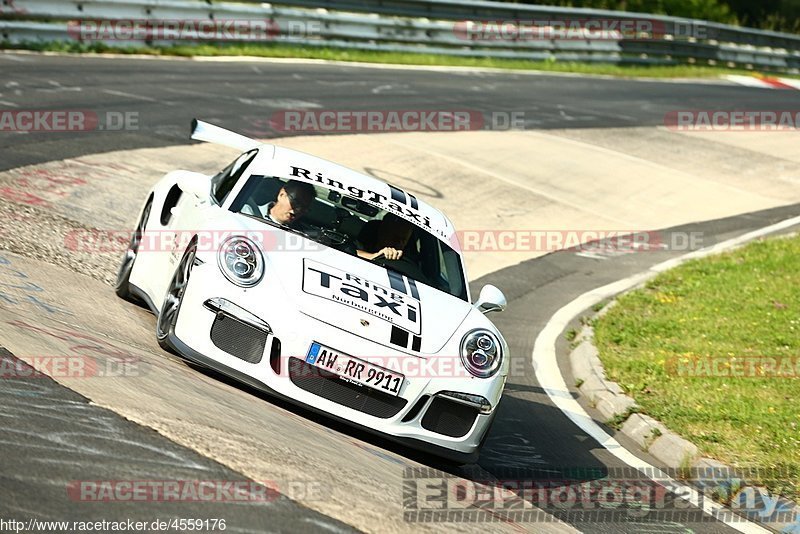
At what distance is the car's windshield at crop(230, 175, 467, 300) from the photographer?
7.26 metres

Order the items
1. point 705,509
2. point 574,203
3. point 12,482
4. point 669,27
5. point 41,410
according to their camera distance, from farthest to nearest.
A: point 669,27 → point 574,203 → point 705,509 → point 41,410 → point 12,482

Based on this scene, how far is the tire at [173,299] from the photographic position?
6398mm

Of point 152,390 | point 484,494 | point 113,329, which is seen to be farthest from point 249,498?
point 113,329

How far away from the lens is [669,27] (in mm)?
31109

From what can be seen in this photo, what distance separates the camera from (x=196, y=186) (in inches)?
307

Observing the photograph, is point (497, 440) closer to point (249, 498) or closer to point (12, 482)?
point (249, 498)

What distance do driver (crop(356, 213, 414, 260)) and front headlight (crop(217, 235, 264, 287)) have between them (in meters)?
0.95

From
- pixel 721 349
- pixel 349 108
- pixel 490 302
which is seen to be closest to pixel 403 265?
pixel 490 302

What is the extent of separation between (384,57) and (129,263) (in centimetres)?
1868

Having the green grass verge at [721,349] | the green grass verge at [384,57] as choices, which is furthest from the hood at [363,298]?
the green grass verge at [384,57]

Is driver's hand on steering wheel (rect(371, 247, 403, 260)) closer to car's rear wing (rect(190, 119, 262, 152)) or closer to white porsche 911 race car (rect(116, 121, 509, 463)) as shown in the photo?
white porsche 911 race car (rect(116, 121, 509, 463))

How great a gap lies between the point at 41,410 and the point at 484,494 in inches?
95.6

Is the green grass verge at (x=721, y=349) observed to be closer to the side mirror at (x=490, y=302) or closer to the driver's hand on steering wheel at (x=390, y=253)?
the side mirror at (x=490, y=302)

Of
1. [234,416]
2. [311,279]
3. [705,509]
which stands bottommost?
[705,509]
